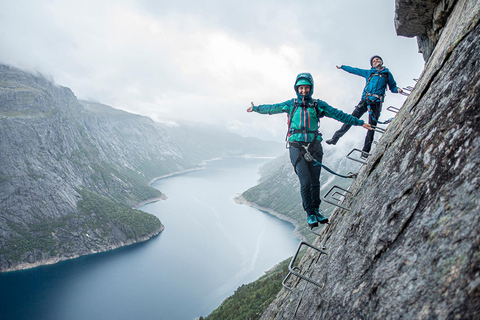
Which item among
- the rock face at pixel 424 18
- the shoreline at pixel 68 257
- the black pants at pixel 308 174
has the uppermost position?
the rock face at pixel 424 18

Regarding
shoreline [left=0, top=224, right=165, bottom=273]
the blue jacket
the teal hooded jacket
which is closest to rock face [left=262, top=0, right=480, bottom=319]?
the teal hooded jacket

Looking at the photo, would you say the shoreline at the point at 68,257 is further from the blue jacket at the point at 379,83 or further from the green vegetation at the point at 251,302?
the blue jacket at the point at 379,83

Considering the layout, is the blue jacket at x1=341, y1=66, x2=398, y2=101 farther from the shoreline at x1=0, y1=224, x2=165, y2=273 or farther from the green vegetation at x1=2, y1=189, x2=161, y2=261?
the green vegetation at x1=2, y1=189, x2=161, y2=261

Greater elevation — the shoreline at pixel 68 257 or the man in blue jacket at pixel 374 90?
the man in blue jacket at pixel 374 90

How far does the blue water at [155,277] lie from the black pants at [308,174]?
96.0 m

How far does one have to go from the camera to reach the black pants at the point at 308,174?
312 inches

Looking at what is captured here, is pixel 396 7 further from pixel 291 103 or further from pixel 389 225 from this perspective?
pixel 389 225

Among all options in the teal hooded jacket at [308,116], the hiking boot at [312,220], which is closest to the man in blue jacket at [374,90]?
the teal hooded jacket at [308,116]

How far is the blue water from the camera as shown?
88.7 metres

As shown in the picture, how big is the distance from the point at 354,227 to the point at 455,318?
3.39 m

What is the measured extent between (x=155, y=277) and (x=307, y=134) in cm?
11663

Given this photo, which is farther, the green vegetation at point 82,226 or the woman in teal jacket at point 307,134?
the green vegetation at point 82,226

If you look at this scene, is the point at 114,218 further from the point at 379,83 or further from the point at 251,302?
the point at 379,83

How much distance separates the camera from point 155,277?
4267 inches
